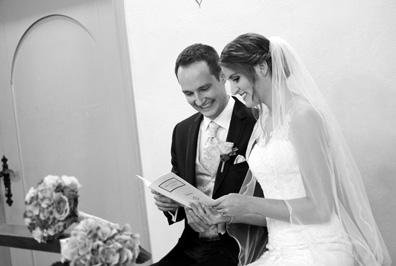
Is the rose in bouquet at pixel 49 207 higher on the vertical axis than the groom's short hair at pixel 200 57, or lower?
lower

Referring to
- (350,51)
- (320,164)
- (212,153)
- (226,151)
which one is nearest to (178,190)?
(226,151)

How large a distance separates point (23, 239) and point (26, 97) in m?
2.73

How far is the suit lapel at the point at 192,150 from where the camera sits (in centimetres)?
311

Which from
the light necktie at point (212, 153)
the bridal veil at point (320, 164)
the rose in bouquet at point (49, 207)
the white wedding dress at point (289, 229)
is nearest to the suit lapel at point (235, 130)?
the light necktie at point (212, 153)

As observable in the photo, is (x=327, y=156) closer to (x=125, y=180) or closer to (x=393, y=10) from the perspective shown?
(x=393, y=10)

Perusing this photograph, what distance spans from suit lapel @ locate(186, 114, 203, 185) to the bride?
0.52 meters

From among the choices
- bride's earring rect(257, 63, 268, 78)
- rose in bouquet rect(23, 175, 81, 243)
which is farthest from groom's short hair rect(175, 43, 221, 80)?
rose in bouquet rect(23, 175, 81, 243)

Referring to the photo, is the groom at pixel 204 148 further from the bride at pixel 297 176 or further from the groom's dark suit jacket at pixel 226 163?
the bride at pixel 297 176

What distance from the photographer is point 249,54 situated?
8.39 feet

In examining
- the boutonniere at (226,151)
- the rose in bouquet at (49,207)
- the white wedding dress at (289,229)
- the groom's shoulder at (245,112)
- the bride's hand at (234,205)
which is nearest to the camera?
the rose in bouquet at (49,207)

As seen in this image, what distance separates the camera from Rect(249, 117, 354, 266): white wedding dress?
238 cm

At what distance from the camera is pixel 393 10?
3031 millimetres

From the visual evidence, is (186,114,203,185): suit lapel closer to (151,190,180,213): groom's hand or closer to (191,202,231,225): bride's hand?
(151,190,180,213): groom's hand

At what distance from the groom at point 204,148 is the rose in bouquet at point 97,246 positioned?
1.30 m
